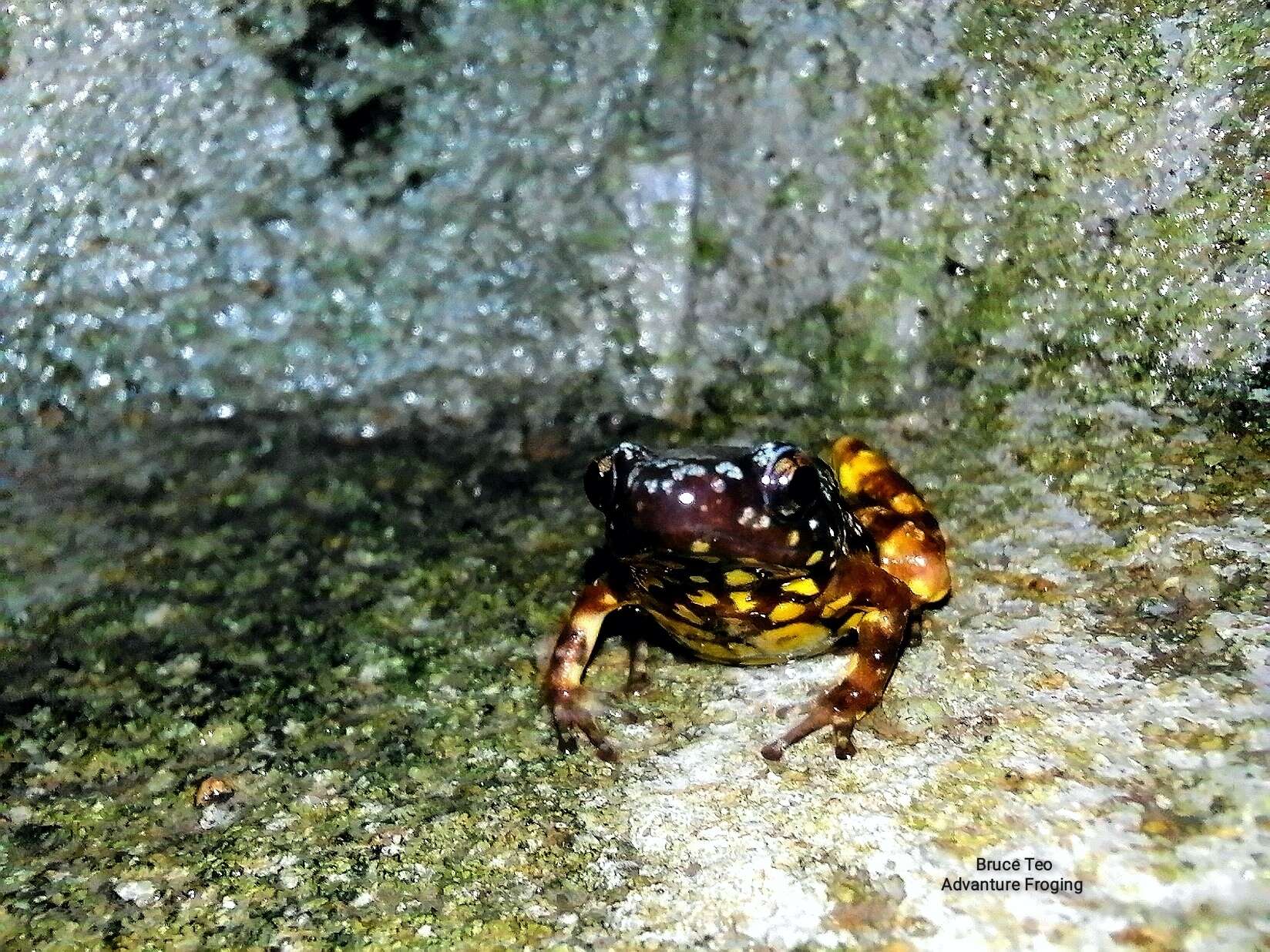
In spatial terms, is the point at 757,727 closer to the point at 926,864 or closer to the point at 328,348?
the point at 926,864

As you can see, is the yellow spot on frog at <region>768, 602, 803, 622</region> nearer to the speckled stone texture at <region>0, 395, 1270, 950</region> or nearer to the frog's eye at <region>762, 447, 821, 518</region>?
the speckled stone texture at <region>0, 395, 1270, 950</region>

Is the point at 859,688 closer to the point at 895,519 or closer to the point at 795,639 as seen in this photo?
the point at 795,639

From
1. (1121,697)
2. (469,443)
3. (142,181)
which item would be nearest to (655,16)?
(469,443)

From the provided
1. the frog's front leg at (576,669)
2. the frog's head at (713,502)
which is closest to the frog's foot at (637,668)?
the frog's front leg at (576,669)

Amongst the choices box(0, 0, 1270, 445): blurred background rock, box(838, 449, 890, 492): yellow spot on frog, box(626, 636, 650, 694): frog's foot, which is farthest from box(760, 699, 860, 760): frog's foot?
box(0, 0, 1270, 445): blurred background rock

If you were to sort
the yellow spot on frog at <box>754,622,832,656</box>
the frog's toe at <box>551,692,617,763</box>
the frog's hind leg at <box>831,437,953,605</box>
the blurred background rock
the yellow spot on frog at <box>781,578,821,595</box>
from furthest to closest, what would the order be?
the blurred background rock < the frog's hind leg at <box>831,437,953,605</box> < the yellow spot on frog at <box>754,622,832,656</box> < the yellow spot on frog at <box>781,578,821,595</box> < the frog's toe at <box>551,692,617,763</box>

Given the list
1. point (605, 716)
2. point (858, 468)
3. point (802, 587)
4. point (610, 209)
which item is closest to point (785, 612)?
point (802, 587)
